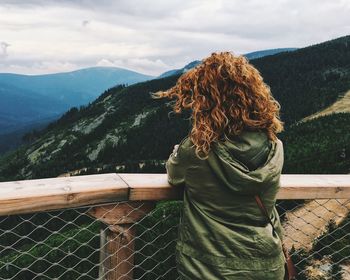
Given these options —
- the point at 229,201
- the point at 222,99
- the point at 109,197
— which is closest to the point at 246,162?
the point at 229,201

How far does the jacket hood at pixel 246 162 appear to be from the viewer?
2580 mm

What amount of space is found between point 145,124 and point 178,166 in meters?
97.4

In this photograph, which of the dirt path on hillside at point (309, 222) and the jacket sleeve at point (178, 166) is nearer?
the jacket sleeve at point (178, 166)

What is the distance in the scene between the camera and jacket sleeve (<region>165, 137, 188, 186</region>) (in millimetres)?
2674

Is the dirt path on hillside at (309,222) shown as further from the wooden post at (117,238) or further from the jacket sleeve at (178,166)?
the wooden post at (117,238)

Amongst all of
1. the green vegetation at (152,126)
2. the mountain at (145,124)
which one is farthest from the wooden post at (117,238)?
the mountain at (145,124)

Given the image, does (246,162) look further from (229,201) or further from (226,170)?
(229,201)

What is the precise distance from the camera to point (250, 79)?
8.80 ft

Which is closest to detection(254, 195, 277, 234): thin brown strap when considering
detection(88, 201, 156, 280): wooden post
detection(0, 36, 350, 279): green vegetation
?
detection(88, 201, 156, 280): wooden post

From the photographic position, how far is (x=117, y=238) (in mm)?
2797

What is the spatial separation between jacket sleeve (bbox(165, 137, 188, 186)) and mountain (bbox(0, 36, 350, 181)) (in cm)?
5604

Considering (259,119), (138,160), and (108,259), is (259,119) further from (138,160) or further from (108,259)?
(138,160)

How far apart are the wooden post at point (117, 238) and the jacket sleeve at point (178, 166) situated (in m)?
0.30

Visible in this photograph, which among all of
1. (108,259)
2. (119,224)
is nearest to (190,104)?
(119,224)
